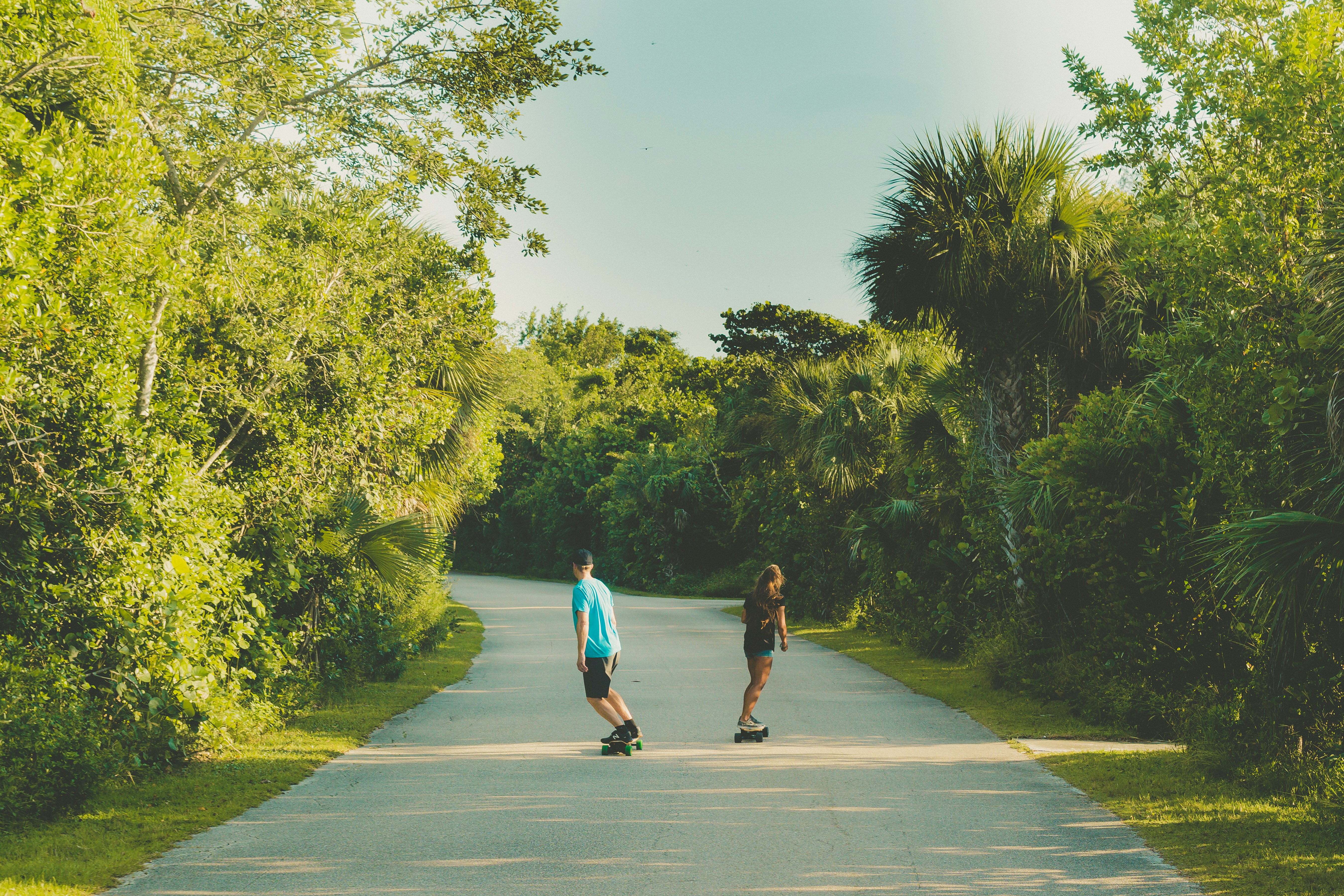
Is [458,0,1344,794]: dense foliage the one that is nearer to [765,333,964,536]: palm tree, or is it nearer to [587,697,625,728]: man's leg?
[765,333,964,536]: palm tree

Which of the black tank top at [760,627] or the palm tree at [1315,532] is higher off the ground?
the palm tree at [1315,532]

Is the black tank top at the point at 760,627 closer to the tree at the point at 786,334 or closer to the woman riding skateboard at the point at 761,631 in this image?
the woman riding skateboard at the point at 761,631

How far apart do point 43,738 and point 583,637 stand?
4108 mm

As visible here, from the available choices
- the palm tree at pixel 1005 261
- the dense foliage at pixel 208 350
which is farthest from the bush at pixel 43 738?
the palm tree at pixel 1005 261

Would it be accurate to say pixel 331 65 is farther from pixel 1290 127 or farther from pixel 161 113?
pixel 1290 127

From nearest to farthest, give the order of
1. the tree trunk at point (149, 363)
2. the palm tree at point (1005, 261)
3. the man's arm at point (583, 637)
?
the tree trunk at point (149, 363) → the man's arm at point (583, 637) → the palm tree at point (1005, 261)

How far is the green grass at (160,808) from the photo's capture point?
Result: 5.68 metres

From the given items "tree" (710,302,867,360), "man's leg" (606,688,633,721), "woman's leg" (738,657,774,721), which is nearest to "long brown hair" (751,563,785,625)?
"woman's leg" (738,657,774,721)

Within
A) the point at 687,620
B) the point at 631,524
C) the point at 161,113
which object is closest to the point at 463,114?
the point at 161,113

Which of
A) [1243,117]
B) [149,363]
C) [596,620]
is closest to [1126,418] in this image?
[1243,117]

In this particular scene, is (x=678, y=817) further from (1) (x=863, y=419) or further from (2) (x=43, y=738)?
(1) (x=863, y=419)

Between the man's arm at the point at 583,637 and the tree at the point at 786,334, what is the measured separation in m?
21.4

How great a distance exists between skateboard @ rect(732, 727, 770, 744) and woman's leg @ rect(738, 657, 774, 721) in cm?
11

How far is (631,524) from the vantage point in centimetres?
4562
